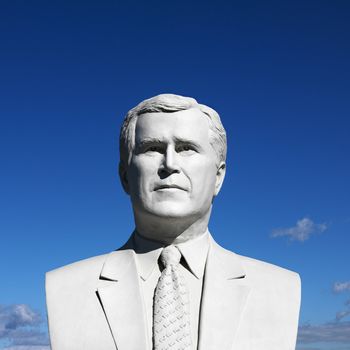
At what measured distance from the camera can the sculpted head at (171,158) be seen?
5289 millimetres

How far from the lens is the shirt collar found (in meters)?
5.38

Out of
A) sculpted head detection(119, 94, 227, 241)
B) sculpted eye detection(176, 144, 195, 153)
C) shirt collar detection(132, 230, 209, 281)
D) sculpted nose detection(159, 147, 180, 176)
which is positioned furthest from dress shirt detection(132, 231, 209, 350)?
sculpted eye detection(176, 144, 195, 153)

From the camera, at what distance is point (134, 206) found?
5500mm

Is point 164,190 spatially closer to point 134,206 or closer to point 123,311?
point 134,206

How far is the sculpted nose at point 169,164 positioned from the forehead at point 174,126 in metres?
0.13

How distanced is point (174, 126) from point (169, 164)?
1.21 ft

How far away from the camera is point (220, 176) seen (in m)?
5.88

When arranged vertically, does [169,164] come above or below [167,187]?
above

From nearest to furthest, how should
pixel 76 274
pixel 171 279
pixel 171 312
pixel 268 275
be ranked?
1. pixel 171 312
2. pixel 171 279
3. pixel 76 274
4. pixel 268 275

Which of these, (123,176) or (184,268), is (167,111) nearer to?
(123,176)

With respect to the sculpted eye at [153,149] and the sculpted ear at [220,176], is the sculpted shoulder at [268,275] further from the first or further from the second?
the sculpted eye at [153,149]

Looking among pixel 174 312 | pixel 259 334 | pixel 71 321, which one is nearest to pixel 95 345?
pixel 71 321

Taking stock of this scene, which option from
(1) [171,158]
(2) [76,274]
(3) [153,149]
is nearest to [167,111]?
(3) [153,149]

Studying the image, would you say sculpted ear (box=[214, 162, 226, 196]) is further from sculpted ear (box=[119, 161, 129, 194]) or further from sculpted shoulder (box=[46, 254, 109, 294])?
sculpted shoulder (box=[46, 254, 109, 294])
